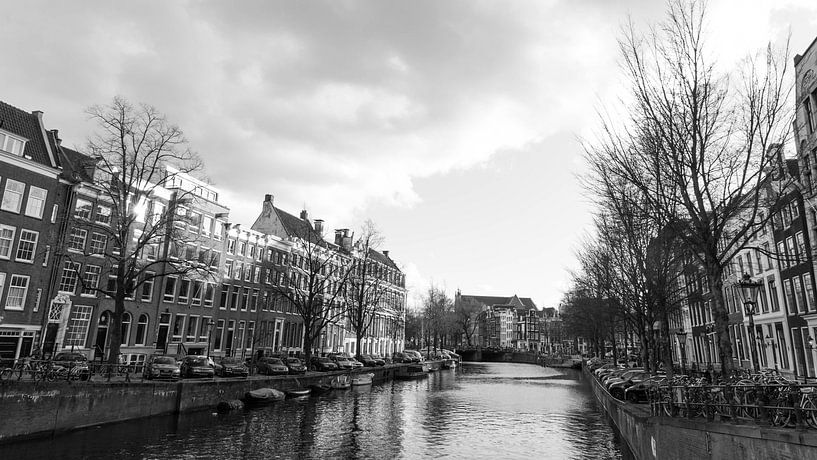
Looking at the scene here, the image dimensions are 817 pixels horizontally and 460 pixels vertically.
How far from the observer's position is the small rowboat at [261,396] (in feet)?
113

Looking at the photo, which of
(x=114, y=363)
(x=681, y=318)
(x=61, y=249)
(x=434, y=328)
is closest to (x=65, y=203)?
(x=61, y=249)

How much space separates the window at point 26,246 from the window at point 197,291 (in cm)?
1813

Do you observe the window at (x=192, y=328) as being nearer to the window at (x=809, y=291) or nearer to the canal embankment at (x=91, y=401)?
the canal embankment at (x=91, y=401)

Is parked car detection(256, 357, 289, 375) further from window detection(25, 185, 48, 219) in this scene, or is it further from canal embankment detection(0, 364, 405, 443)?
window detection(25, 185, 48, 219)

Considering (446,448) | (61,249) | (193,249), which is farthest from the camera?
(193,249)

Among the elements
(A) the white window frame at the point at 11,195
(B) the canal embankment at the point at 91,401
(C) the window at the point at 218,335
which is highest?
(A) the white window frame at the point at 11,195

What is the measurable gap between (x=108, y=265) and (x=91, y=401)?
22.0 meters

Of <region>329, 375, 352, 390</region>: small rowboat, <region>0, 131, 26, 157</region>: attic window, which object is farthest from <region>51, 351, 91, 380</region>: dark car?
<region>329, 375, 352, 390</region>: small rowboat

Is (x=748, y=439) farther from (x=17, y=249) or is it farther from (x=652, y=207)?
(x=17, y=249)

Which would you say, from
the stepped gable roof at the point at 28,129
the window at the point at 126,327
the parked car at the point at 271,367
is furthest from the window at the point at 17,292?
the parked car at the point at 271,367

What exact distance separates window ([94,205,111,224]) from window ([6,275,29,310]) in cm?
896

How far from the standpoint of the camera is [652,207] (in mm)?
17047

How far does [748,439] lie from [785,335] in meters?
37.1

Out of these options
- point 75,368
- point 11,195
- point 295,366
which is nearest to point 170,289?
point 295,366
